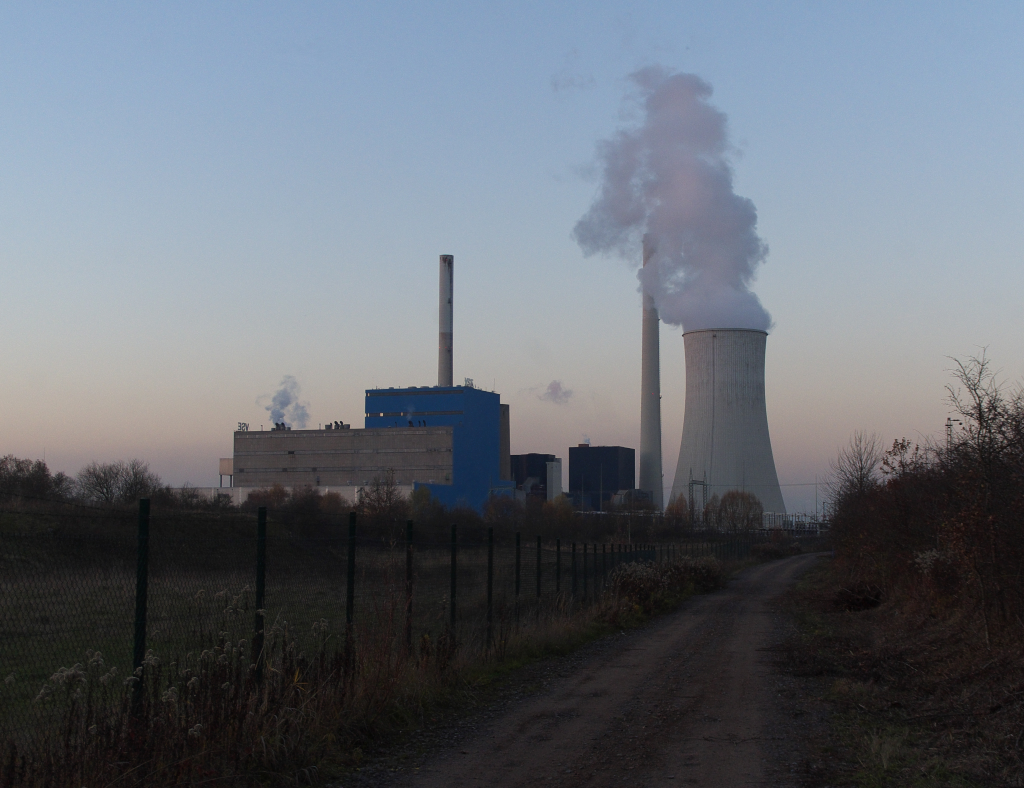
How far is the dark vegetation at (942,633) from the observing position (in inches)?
232

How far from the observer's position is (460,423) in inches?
3068

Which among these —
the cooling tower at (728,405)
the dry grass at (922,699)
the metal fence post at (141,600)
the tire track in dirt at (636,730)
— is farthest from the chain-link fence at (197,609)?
the cooling tower at (728,405)

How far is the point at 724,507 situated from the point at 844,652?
54.9m

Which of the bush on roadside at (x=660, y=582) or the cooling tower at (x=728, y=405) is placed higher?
the cooling tower at (x=728, y=405)

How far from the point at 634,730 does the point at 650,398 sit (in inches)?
2453

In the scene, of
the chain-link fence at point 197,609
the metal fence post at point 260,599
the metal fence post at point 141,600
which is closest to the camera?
the metal fence post at point 141,600

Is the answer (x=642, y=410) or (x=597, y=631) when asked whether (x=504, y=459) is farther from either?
(x=597, y=631)

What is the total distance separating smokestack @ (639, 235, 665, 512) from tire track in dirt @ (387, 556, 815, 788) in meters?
55.5

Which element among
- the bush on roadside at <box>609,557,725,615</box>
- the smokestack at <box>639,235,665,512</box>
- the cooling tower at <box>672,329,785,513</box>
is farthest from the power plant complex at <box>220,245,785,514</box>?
the bush on roadside at <box>609,557,725,615</box>

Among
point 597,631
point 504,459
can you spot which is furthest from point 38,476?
point 504,459

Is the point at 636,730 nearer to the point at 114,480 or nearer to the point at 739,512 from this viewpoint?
the point at 114,480

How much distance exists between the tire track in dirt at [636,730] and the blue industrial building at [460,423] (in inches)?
2514

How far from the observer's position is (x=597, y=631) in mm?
13711

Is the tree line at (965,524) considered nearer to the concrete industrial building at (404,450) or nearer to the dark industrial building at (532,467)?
the concrete industrial building at (404,450)
